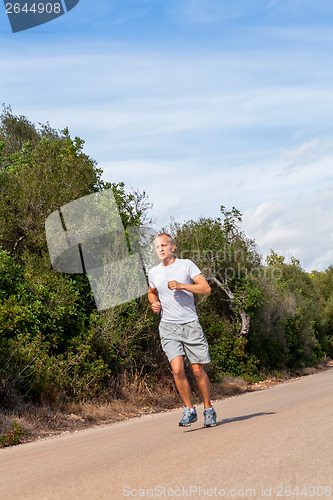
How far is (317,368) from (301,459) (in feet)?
132

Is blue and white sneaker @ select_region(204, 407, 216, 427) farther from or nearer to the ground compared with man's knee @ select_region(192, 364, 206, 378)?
nearer to the ground

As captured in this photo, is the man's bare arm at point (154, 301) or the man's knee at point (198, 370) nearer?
the man's bare arm at point (154, 301)

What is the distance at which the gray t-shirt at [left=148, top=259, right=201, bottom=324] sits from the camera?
770 cm

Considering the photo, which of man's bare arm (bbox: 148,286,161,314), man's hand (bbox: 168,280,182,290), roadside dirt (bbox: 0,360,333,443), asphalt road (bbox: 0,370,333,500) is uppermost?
Answer: man's hand (bbox: 168,280,182,290)

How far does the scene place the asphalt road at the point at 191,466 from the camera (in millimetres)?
4074

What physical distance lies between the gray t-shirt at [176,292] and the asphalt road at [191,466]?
1387 mm

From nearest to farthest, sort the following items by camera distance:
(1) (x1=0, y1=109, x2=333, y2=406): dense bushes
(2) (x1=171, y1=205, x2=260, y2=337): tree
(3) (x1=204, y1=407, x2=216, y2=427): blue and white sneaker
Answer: (3) (x1=204, y1=407, x2=216, y2=427): blue and white sneaker → (1) (x1=0, y1=109, x2=333, y2=406): dense bushes → (2) (x1=171, y1=205, x2=260, y2=337): tree

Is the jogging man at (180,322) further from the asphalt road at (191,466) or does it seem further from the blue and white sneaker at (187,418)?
the asphalt road at (191,466)

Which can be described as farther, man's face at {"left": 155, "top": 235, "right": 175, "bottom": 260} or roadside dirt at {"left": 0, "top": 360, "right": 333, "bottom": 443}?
roadside dirt at {"left": 0, "top": 360, "right": 333, "bottom": 443}

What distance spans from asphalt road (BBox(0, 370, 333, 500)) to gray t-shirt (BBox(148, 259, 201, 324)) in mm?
1387

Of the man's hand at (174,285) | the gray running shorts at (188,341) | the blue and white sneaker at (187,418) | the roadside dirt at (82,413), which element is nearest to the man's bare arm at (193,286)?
the man's hand at (174,285)

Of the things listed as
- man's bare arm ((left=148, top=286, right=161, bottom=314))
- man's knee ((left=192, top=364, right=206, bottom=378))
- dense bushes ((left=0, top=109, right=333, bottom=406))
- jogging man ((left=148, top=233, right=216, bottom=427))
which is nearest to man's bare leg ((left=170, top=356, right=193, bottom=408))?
jogging man ((left=148, top=233, right=216, bottom=427))

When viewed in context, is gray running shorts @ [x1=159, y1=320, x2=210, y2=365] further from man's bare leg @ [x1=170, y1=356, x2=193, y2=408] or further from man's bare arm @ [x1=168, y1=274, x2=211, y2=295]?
man's bare arm @ [x1=168, y1=274, x2=211, y2=295]

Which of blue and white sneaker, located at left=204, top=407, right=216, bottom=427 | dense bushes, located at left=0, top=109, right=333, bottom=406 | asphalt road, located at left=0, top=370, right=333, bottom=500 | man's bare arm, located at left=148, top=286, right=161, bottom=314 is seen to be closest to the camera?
asphalt road, located at left=0, top=370, right=333, bottom=500
